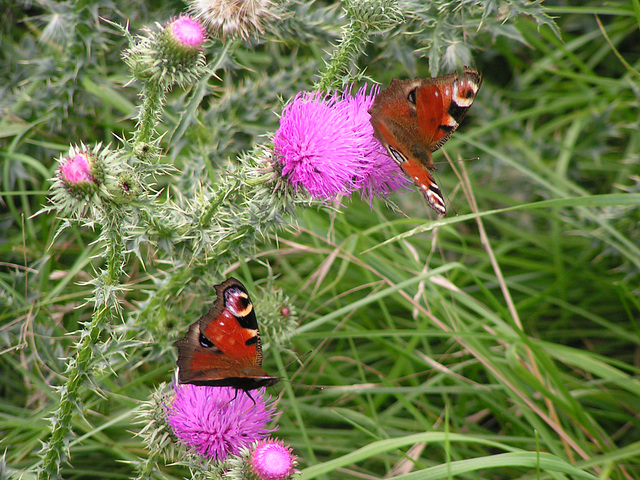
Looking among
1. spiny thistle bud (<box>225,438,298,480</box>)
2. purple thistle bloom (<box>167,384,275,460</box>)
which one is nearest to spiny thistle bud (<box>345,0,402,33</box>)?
purple thistle bloom (<box>167,384,275,460</box>)

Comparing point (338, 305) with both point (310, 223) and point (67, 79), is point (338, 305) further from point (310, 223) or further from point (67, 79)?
point (67, 79)

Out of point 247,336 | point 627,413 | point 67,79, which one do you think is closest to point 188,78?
point 247,336

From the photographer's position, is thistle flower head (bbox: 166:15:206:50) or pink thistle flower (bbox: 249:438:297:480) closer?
pink thistle flower (bbox: 249:438:297:480)

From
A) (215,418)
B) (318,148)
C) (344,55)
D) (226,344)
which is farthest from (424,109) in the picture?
(215,418)

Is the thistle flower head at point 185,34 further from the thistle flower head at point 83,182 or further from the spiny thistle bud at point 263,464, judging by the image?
the spiny thistle bud at point 263,464

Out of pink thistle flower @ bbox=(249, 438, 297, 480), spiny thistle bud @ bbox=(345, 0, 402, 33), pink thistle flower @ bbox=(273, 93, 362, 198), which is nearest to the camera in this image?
pink thistle flower @ bbox=(249, 438, 297, 480)

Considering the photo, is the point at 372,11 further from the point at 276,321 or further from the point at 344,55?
the point at 276,321

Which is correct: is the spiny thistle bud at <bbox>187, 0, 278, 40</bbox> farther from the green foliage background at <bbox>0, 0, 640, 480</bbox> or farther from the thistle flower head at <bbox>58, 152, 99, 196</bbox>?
the thistle flower head at <bbox>58, 152, 99, 196</bbox>
